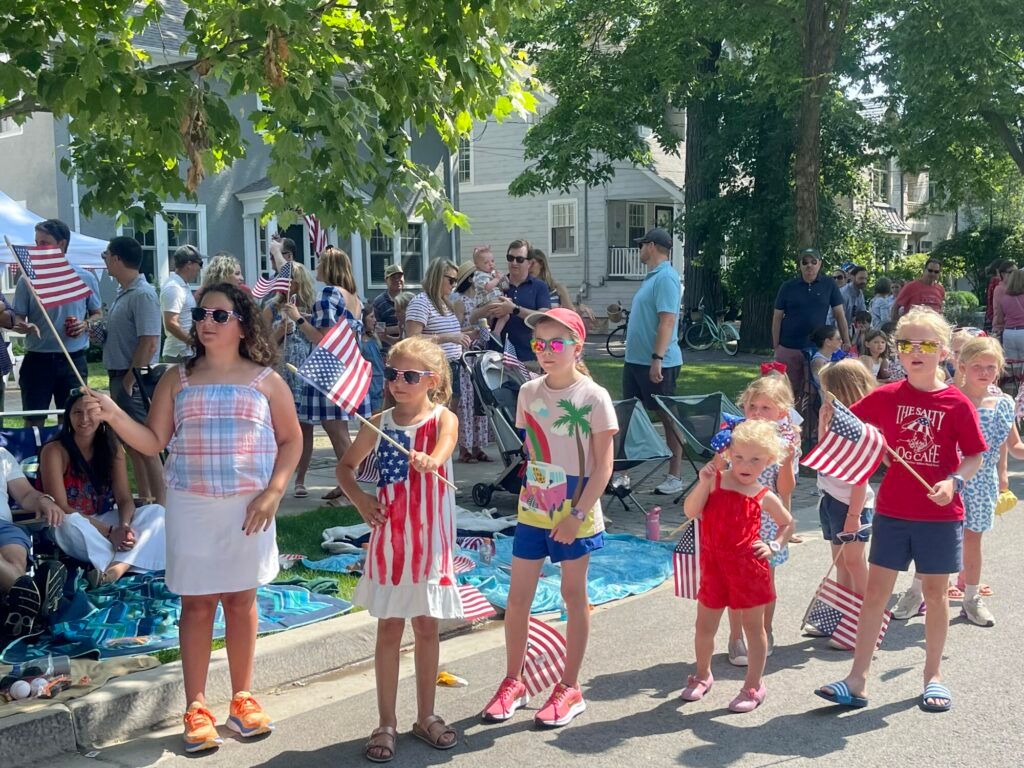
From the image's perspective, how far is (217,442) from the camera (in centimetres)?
436

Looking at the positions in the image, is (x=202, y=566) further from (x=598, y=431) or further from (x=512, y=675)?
(x=598, y=431)

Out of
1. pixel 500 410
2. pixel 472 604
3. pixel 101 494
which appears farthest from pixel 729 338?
pixel 472 604

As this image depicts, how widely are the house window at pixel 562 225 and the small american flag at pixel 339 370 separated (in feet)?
105

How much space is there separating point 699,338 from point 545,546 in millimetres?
22912

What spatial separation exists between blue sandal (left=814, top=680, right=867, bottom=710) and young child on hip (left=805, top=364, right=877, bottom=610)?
861 mm

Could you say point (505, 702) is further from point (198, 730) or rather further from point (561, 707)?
point (198, 730)

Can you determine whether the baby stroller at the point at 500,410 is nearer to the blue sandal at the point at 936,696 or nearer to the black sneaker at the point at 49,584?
the black sneaker at the point at 49,584

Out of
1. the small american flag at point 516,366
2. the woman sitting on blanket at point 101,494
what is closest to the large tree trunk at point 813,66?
the small american flag at point 516,366

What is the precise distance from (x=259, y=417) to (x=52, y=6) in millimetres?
3320

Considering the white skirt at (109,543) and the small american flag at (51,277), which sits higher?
the small american flag at (51,277)

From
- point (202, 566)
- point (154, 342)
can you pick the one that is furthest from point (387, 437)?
point (154, 342)

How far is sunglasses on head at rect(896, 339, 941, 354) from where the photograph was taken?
467 cm

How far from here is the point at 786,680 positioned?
5074mm

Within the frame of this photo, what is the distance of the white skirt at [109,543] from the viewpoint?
229 inches
